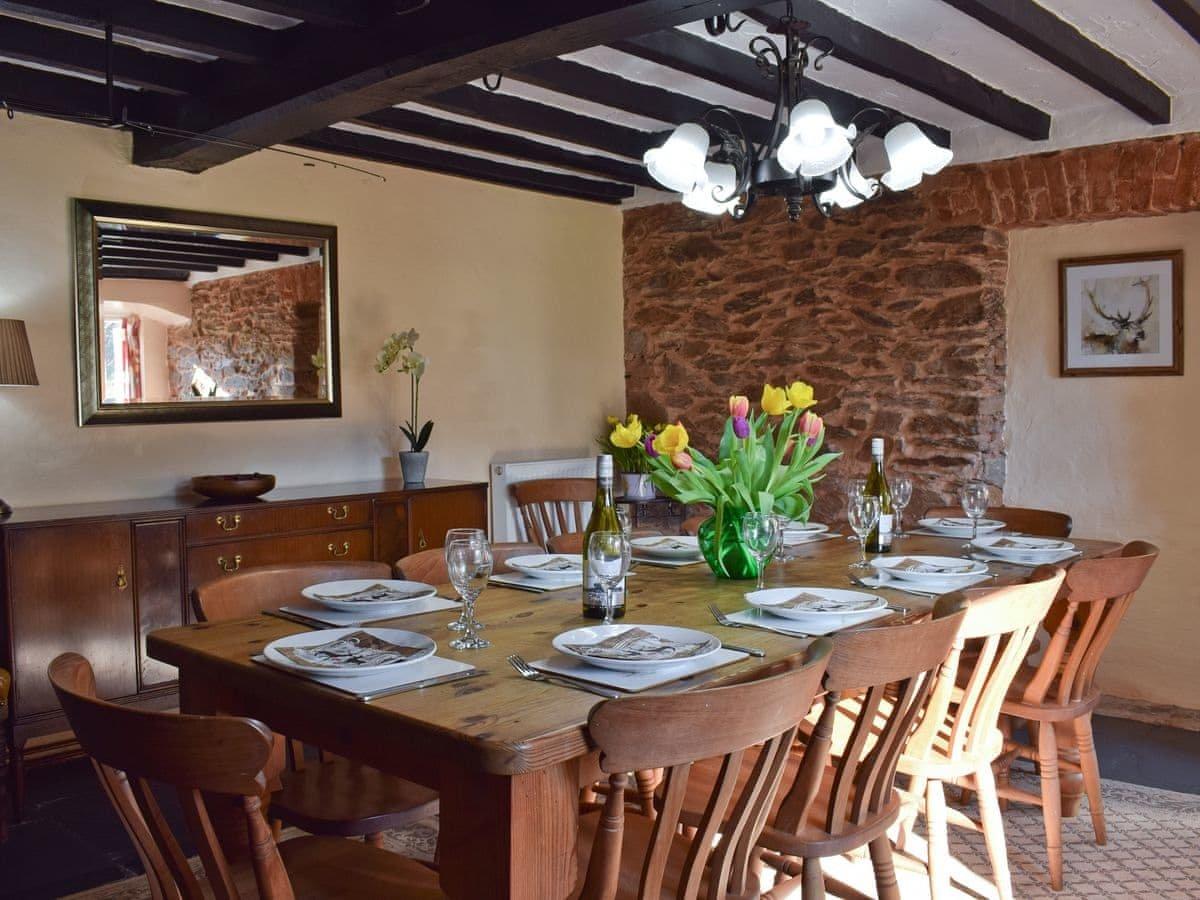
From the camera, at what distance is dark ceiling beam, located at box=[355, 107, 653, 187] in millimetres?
4293

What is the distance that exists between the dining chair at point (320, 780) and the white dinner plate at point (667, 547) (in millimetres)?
770

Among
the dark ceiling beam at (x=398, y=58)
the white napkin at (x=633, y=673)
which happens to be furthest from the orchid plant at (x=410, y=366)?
the white napkin at (x=633, y=673)

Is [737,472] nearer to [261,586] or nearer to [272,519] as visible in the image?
[261,586]

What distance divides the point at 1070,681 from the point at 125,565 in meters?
2.97

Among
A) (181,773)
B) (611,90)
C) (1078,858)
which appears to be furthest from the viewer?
(611,90)

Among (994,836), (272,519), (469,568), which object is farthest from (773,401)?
(272,519)

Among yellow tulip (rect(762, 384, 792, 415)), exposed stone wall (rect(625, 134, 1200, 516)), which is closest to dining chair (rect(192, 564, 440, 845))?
yellow tulip (rect(762, 384, 792, 415))

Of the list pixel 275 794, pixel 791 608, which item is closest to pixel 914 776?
pixel 791 608

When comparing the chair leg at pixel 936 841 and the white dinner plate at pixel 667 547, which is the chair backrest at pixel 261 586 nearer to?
the white dinner plate at pixel 667 547

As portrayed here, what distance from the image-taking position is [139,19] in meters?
3.06

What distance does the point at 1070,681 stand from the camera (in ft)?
8.89

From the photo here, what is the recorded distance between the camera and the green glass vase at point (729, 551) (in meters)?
2.68

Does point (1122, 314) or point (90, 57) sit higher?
point (90, 57)

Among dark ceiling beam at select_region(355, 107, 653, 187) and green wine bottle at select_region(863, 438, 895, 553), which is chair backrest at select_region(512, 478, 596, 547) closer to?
dark ceiling beam at select_region(355, 107, 653, 187)
